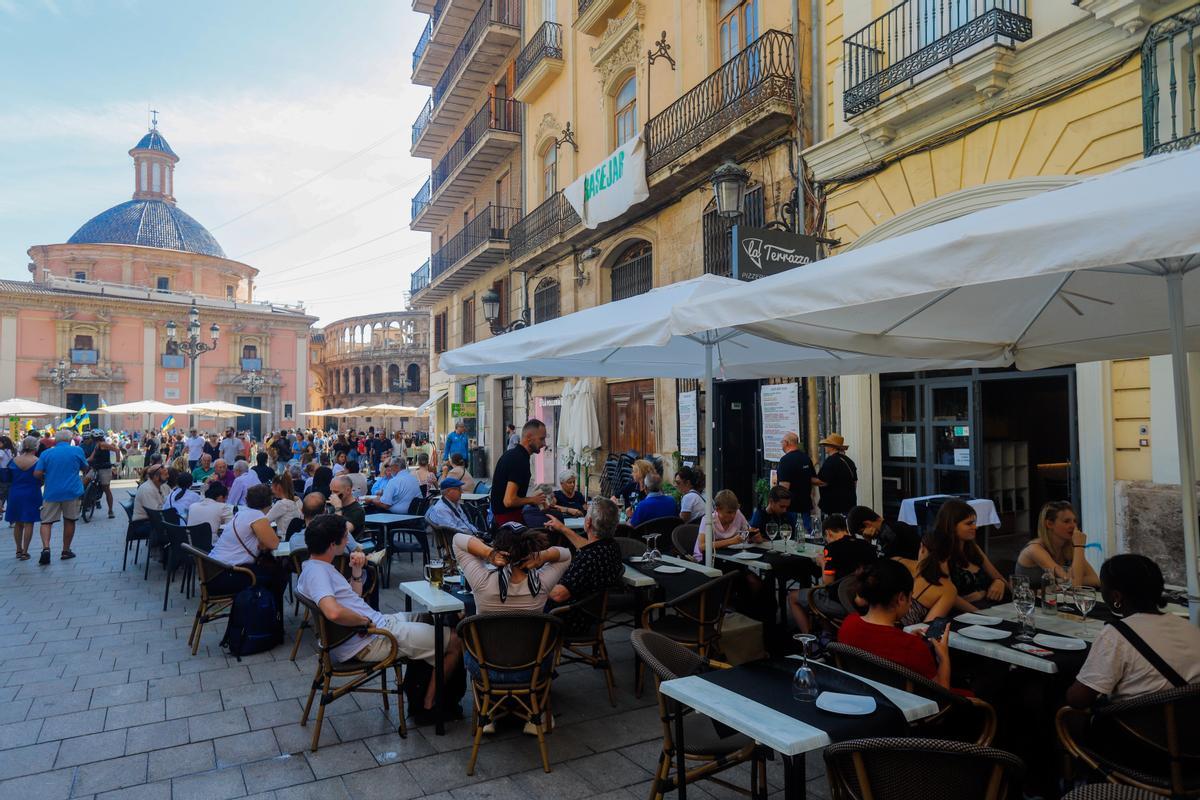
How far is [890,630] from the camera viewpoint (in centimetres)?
326

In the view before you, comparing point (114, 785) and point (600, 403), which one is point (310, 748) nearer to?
point (114, 785)

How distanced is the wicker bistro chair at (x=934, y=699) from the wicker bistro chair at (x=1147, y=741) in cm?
33

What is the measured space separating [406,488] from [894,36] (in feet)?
26.1

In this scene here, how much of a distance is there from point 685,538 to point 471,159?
17308 millimetres

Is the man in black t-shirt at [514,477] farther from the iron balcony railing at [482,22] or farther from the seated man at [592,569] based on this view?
the iron balcony railing at [482,22]

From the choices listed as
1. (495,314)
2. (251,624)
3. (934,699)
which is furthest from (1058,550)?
(495,314)

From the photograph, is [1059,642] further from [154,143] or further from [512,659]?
[154,143]

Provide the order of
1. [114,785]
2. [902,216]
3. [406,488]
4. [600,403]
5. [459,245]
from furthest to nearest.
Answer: [459,245]
[600,403]
[406,488]
[902,216]
[114,785]

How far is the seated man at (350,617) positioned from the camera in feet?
14.3

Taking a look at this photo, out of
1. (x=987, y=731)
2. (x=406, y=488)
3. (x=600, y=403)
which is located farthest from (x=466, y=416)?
(x=987, y=731)

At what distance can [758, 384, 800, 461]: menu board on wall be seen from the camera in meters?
10.2

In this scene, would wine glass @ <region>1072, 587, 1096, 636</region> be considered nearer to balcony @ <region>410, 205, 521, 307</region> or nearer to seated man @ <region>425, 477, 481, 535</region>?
seated man @ <region>425, 477, 481, 535</region>

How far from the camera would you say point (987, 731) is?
311cm

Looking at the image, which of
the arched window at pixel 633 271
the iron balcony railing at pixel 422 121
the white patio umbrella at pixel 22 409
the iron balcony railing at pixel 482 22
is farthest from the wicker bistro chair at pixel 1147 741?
the iron balcony railing at pixel 422 121
